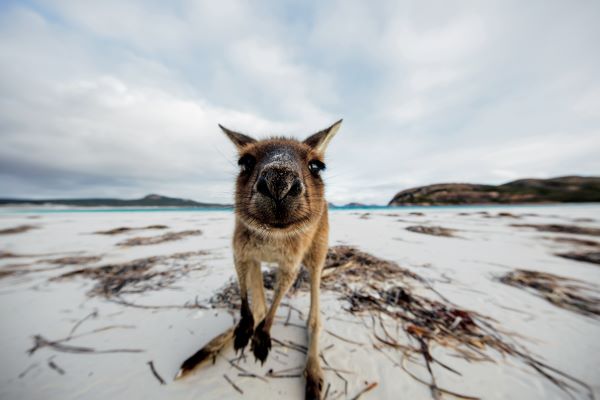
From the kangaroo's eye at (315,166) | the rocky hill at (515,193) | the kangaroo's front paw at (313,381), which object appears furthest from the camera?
the rocky hill at (515,193)

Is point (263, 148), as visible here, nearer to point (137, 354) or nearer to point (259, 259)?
point (259, 259)

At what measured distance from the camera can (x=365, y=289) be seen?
10.2 feet

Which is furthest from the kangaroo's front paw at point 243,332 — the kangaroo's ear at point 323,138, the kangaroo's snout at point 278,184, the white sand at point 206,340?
the kangaroo's ear at point 323,138

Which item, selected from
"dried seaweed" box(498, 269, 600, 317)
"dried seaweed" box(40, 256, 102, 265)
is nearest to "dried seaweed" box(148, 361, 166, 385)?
"dried seaweed" box(40, 256, 102, 265)

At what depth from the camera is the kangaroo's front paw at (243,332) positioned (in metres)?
1.82

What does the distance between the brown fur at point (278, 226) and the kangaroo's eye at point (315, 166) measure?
11 millimetres

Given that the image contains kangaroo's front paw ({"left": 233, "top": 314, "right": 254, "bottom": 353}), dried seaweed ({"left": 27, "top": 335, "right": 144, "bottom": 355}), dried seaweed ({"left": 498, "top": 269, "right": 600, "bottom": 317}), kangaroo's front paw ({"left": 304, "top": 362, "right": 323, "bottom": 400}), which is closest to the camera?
kangaroo's front paw ({"left": 304, "top": 362, "right": 323, "bottom": 400})

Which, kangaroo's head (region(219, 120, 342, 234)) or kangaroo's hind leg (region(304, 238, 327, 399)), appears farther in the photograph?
kangaroo's hind leg (region(304, 238, 327, 399))

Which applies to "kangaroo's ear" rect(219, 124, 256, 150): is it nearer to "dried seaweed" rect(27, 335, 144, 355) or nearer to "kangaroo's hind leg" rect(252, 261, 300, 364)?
"kangaroo's hind leg" rect(252, 261, 300, 364)

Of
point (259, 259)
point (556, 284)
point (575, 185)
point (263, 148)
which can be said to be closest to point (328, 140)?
point (263, 148)

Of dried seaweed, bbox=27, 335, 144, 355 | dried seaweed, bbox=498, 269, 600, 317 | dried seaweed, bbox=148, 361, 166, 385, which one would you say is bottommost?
dried seaweed, bbox=148, 361, 166, 385

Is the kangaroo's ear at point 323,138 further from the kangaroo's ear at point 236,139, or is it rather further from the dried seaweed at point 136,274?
the dried seaweed at point 136,274

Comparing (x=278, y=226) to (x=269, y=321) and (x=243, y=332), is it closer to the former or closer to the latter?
(x=269, y=321)

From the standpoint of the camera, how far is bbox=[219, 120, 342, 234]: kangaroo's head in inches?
57.8
